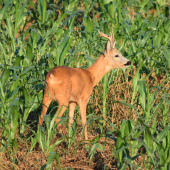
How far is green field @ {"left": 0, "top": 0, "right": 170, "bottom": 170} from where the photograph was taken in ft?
13.2

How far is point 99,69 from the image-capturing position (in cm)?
589

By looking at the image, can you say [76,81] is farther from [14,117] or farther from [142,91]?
[14,117]

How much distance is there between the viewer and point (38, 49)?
21.4 ft

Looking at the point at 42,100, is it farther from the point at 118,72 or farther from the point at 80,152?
the point at 118,72

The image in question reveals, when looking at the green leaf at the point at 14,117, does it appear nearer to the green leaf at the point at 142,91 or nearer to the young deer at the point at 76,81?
the young deer at the point at 76,81

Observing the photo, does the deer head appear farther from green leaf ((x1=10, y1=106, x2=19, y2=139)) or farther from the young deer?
green leaf ((x1=10, y1=106, x2=19, y2=139))

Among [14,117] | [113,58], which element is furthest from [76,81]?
[14,117]

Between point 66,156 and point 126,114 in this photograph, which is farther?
point 126,114

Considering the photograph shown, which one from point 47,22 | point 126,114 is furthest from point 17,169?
point 47,22

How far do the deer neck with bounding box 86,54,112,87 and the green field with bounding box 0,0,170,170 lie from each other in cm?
Answer: 10

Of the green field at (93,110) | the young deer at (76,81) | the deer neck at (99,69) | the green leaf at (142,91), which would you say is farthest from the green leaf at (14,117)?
the deer neck at (99,69)

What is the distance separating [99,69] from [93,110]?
78 centimetres

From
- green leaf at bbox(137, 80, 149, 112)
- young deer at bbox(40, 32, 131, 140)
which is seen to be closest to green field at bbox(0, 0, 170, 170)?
green leaf at bbox(137, 80, 149, 112)

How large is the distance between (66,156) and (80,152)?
0.31 m
